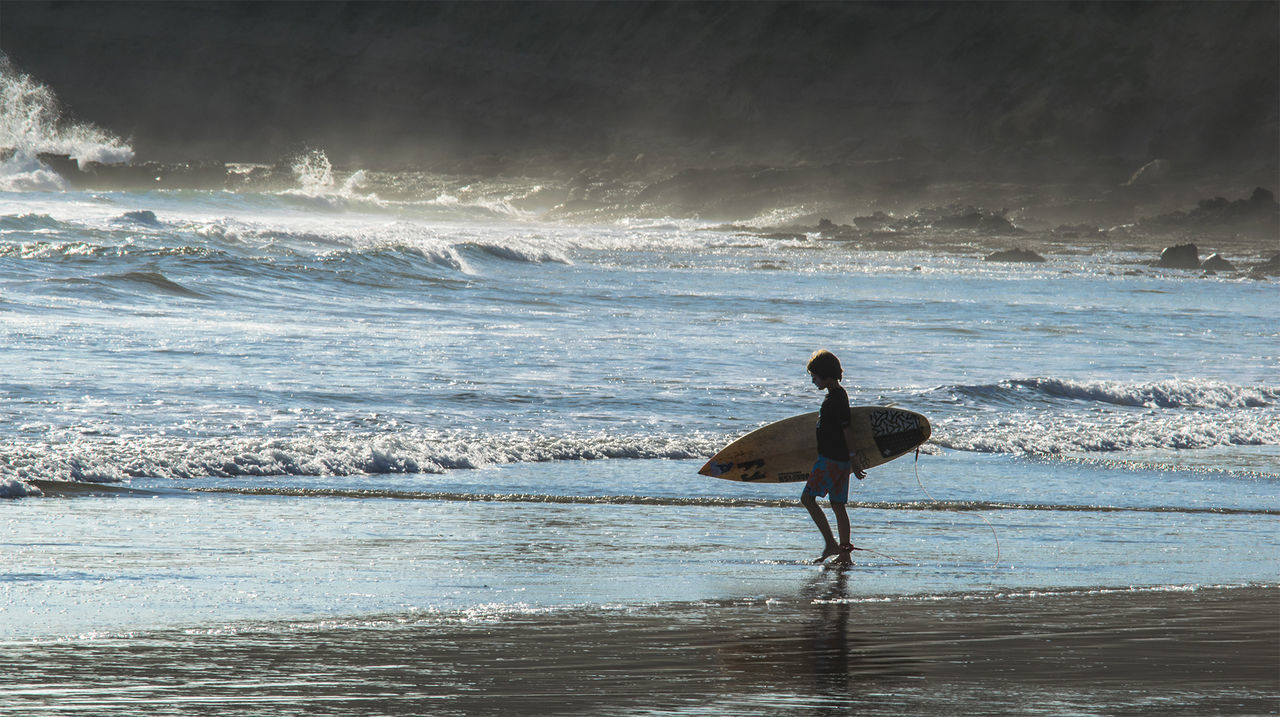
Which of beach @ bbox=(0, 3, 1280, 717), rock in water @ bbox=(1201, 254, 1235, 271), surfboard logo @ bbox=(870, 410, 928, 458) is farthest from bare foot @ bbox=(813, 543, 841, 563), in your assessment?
rock in water @ bbox=(1201, 254, 1235, 271)

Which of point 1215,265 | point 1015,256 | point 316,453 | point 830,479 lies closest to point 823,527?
point 830,479

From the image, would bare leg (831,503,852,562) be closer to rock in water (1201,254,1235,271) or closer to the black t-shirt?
the black t-shirt

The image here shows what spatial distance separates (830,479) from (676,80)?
149127 millimetres

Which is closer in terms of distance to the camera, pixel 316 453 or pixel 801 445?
pixel 801 445

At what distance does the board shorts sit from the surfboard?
31.8 inches

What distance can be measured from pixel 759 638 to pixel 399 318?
13712mm

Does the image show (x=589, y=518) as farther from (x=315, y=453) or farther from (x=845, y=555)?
(x=315, y=453)

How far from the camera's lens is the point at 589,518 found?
6992 millimetres

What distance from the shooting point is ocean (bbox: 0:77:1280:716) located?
4016 millimetres

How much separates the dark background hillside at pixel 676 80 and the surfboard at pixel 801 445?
88993 mm

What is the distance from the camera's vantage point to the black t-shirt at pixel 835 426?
6.36 meters

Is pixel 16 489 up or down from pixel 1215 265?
down

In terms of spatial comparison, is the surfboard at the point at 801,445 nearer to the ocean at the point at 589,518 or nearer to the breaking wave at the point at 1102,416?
the ocean at the point at 589,518

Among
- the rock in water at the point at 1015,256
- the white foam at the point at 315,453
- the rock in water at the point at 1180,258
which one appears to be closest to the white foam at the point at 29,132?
the rock in water at the point at 1015,256
